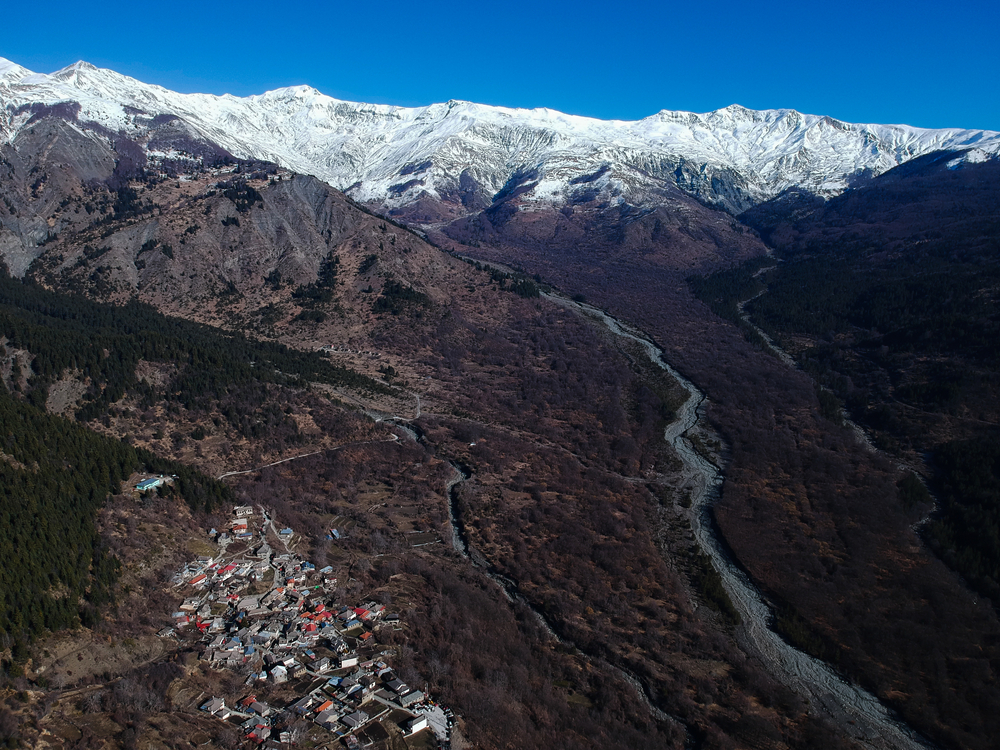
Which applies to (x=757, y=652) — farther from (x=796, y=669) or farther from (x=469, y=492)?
(x=469, y=492)

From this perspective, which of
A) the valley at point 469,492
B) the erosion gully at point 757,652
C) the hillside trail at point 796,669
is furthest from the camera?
the erosion gully at point 757,652

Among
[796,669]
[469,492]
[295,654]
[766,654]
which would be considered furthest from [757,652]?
[469,492]

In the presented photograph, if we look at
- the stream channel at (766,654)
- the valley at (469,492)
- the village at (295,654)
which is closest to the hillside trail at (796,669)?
the stream channel at (766,654)

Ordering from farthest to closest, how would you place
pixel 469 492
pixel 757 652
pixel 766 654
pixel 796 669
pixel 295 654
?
pixel 469 492, pixel 757 652, pixel 766 654, pixel 796 669, pixel 295 654

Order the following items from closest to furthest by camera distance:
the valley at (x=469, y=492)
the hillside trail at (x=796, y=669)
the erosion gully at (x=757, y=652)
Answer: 1. the valley at (x=469, y=492)
2. the hillside trail at (x=796, y=669)
3. the erosion gully at (x=757, y=652)

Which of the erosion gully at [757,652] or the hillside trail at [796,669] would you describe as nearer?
the hillside trail at [796,669]

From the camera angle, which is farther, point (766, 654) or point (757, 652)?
point (757, 652)

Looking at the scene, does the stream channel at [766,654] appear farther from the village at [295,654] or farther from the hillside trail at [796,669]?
the village at [295,654]
